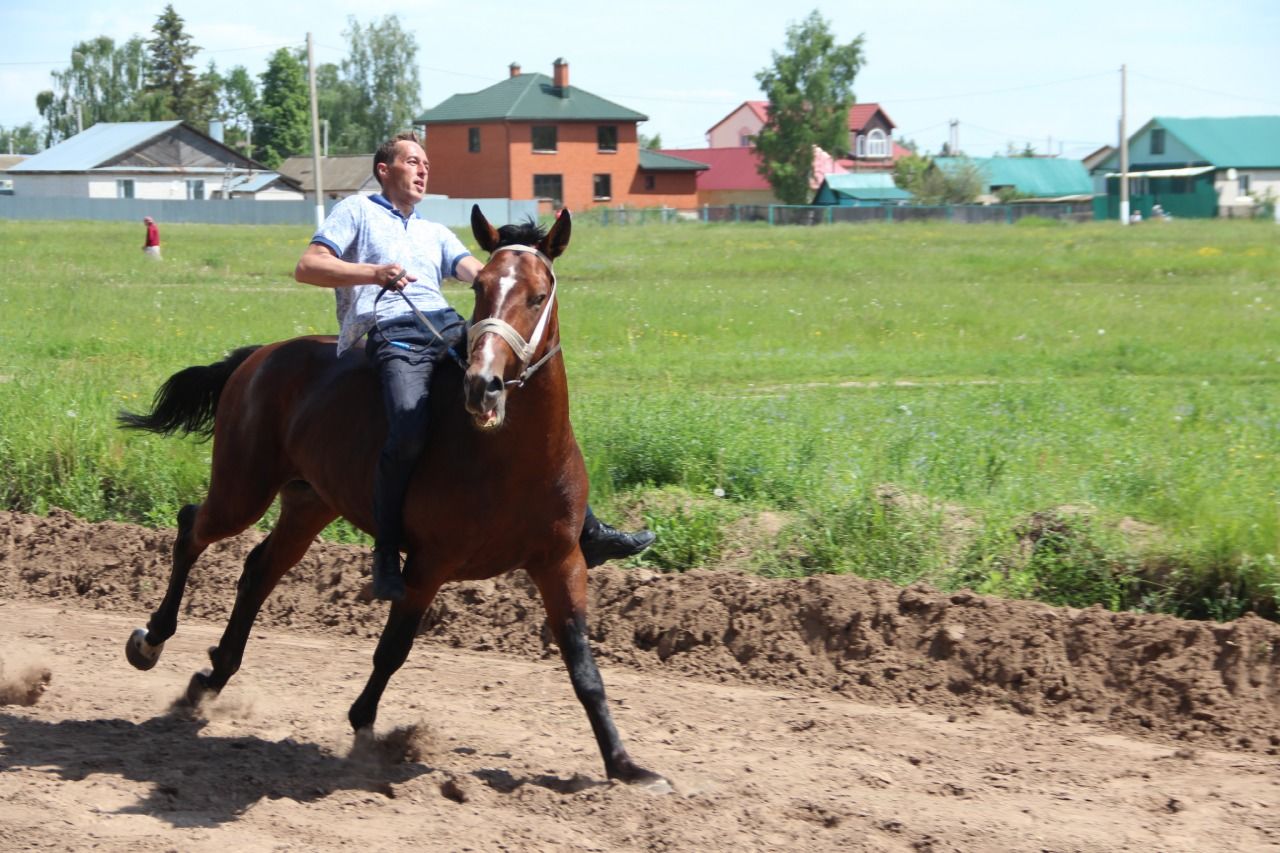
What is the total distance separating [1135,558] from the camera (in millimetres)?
7500

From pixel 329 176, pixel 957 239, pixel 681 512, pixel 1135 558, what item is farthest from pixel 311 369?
pixel 329 176

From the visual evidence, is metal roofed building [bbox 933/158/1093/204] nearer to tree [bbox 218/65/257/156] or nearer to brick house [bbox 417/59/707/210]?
brick house [bbox 417/59/707/210]

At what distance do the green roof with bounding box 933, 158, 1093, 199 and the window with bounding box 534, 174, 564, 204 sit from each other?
27.2 m

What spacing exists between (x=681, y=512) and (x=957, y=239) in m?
40.3

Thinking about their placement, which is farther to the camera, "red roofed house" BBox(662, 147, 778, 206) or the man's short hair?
"red roofed house" BBox(662, 147, 778, 206)

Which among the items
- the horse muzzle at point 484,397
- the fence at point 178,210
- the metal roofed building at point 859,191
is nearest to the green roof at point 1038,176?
the metal roofed building at point 859,191

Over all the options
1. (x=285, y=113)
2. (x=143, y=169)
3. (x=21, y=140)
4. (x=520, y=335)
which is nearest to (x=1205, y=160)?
(x=143, y=169)

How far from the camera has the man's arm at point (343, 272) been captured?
548 centimetres

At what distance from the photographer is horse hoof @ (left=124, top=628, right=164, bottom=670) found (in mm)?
6836

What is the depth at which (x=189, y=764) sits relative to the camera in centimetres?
579

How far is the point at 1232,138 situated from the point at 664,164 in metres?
33.9

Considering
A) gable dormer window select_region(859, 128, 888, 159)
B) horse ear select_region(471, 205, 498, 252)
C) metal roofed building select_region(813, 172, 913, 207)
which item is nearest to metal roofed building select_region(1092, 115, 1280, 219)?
metal roofed building select_region(813, 172, 913, 207)

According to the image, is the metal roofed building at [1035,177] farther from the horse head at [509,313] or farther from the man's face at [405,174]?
the horse head at [509,313]

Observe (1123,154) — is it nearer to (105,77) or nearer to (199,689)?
(199,689)
